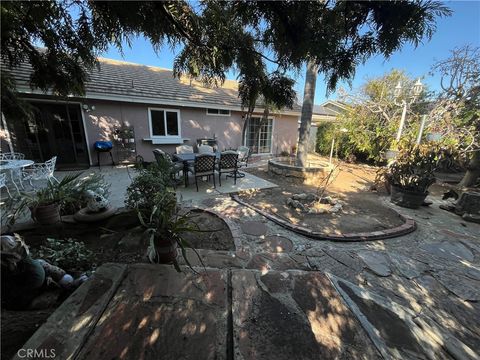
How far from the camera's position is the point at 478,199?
4355 millimetres

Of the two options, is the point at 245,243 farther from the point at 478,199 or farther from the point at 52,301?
the point at 478,199

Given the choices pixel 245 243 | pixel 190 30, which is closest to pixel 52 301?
pixel 245 243

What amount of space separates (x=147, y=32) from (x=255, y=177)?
569 centimetres

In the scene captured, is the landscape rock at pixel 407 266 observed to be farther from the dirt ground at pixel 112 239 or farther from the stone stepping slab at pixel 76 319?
the stone stepping slab at pixel 76 319

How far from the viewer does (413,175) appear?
15.5ft

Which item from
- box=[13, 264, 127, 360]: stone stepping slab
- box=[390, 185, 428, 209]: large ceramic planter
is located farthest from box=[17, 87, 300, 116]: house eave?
box=[13, 264, 127, 360]: stone stepping slab

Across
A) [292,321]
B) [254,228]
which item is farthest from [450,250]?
[292,321]

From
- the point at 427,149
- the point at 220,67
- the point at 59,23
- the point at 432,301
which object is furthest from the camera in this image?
the point at 427,149

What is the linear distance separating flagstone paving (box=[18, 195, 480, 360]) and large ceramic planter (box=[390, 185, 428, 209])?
8.03 ft

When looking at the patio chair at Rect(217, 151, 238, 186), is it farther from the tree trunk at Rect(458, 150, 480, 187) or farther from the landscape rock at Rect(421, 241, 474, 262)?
the tree trunk at Rect(458, 150, 480, 187)

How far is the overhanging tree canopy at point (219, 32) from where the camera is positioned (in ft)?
4.24

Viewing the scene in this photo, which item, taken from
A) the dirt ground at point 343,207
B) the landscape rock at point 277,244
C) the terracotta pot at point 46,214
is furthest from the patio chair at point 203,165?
the terracotta pot at point 46,214

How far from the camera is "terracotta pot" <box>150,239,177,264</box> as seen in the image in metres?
1.99

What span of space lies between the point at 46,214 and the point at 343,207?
17.3ft
